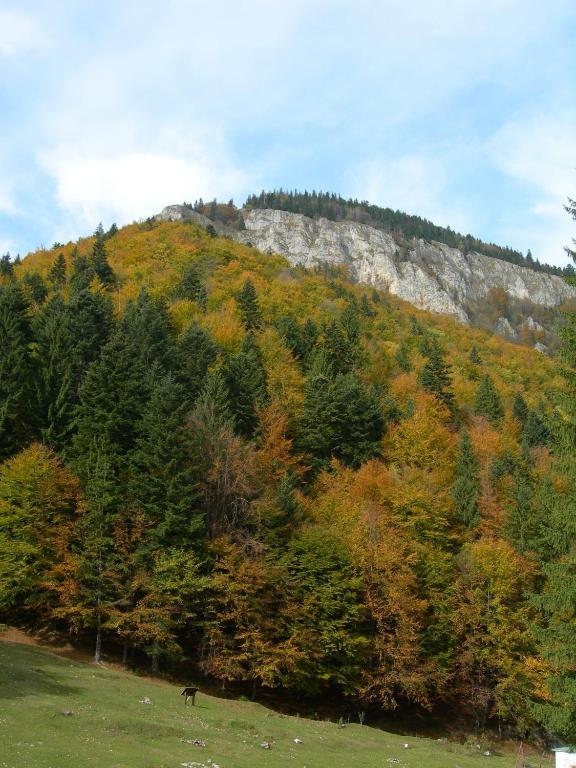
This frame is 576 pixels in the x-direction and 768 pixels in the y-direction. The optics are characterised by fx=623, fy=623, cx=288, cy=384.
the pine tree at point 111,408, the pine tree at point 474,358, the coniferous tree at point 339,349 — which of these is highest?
the pine tree at point 474,358

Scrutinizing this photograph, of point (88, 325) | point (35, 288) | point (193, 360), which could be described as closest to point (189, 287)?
point (35, 288)

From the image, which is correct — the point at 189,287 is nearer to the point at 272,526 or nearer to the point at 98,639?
the point at 272,526

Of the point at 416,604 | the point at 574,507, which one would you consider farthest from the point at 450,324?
the point at 574,507

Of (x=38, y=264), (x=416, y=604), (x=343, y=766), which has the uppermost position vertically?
(x=38, y=264)

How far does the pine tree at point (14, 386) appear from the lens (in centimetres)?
4947

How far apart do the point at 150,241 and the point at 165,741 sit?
117m

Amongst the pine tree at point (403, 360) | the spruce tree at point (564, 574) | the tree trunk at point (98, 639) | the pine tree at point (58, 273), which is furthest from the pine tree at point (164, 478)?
the pine tree at point (58, 273)

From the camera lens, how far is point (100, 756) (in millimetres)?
20438

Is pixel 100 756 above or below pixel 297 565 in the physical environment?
below

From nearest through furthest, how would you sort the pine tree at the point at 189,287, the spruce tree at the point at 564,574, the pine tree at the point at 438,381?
the spruce tree at the point at 564,574
the pine tree at the point at 438,381
the pine tree at the point at 189,287

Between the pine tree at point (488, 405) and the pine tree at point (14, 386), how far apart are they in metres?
60.6

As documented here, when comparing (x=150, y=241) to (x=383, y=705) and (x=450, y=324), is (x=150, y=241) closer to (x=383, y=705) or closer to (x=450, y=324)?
(x=450, y=324)

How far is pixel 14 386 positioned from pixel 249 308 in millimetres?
51292

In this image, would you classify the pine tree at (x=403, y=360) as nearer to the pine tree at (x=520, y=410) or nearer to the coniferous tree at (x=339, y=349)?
the coniferous tree at (x=339, y=349)
